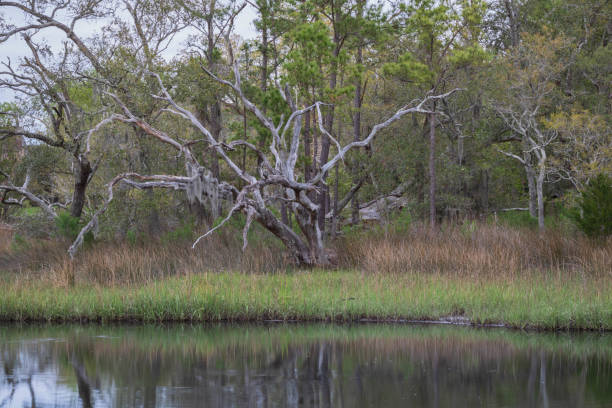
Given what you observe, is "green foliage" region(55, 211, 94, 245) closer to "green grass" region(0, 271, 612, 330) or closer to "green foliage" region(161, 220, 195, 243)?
"green foliage" region(161, 220, 195, 243)

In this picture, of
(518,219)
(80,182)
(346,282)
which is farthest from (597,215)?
(80,182)

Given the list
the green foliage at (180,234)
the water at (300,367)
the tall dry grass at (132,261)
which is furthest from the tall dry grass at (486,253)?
the green foliage at (180,234)

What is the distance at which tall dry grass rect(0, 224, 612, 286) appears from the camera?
46.5 feet

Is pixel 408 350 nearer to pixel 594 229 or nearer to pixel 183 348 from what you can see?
pixel 183 348

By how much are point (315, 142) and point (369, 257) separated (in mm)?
6145

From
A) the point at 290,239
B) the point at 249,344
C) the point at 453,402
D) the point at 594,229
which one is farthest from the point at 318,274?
the point at 453,402

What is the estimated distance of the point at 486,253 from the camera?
14.6 meters

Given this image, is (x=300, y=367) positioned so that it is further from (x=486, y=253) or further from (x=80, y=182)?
(x=80, y=182)

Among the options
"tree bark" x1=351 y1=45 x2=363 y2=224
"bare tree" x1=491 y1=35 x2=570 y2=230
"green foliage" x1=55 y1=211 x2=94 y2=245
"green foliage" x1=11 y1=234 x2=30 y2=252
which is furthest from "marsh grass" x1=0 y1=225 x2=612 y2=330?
"bare tree" x1=491 y1=35 x2=570 y2=230

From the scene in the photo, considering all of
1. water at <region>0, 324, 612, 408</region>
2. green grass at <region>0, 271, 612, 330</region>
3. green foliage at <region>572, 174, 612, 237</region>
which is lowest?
water at <region>0, 324, 612, 408</region>

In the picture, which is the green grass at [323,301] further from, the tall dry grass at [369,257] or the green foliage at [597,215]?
the green foliage at [597,215]

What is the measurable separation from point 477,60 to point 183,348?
15.1 meters

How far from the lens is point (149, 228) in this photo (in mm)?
19656

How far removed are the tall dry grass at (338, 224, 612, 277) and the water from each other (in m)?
3.50
